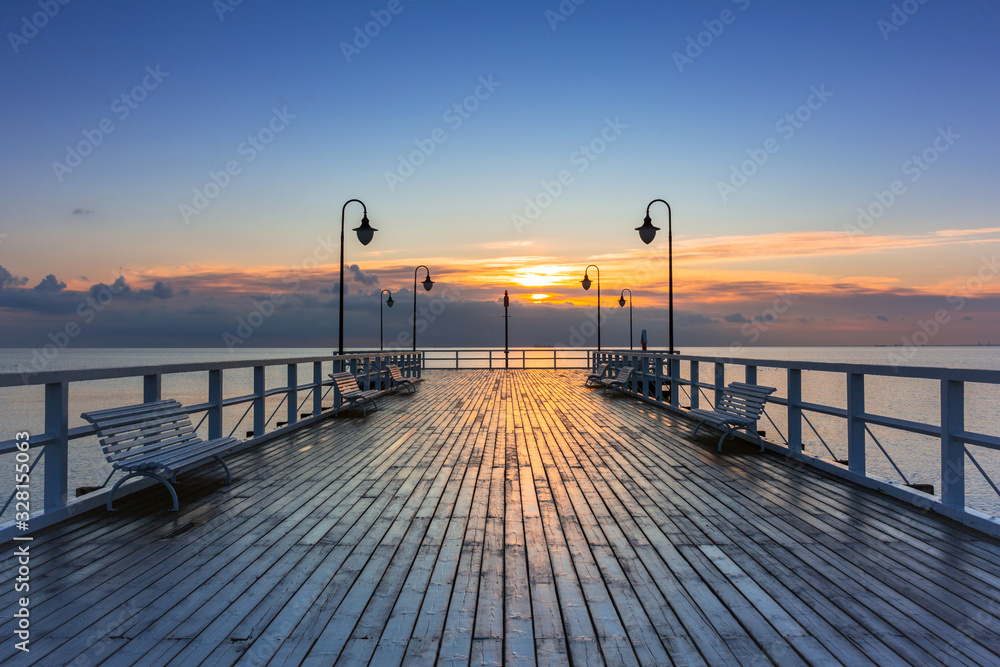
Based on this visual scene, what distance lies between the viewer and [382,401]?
13188 mm

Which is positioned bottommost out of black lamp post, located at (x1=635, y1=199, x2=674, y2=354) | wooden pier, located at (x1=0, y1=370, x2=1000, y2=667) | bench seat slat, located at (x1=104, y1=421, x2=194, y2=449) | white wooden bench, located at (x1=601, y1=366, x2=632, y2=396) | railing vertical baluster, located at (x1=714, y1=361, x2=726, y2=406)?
wooden pier, located at (x1=0, y1=370, x2=1000, y2=667)

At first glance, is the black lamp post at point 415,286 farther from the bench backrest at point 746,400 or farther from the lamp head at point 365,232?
the bench backrest at point 746,400

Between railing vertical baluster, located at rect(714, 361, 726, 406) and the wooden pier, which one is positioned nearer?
the wooden pier

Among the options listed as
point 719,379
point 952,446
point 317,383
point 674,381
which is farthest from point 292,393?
point 952,446

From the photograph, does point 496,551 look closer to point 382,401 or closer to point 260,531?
point 260,531

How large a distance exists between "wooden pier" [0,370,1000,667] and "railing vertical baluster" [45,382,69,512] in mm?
243

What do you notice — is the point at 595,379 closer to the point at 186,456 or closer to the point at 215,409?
the point at 215,409

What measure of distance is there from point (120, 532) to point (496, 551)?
2.51 m

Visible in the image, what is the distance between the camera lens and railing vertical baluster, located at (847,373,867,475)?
5055 mm

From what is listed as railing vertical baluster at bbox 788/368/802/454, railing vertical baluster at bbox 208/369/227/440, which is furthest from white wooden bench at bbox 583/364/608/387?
railing vertical baluster at bbox 208/369/227/440

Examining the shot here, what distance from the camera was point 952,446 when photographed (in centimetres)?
389

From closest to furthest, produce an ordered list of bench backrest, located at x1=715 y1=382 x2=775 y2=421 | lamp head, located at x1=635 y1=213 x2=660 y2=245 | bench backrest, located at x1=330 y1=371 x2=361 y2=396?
bench backrest, located at x1=715 y1=382 x2=775 y2=421 → bench backrest, located at x1=330 y1=371 x2=361 y2=396 → lamp head, located at x1=635 y1=213 x2=660 y2=245

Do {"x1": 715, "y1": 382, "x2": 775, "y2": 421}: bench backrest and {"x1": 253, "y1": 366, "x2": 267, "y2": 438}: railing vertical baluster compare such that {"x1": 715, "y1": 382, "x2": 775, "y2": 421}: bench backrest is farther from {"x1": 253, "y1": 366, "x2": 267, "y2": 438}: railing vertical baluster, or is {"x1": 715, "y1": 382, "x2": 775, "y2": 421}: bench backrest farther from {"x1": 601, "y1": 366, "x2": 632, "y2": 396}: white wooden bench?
{"x1": 601, "y1": 366, "x2": 632, "y2": 396}: white wooden bench

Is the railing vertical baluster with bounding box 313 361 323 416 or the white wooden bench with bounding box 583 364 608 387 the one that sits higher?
the railing vertical baluster with bounding box 313 361 323 416
